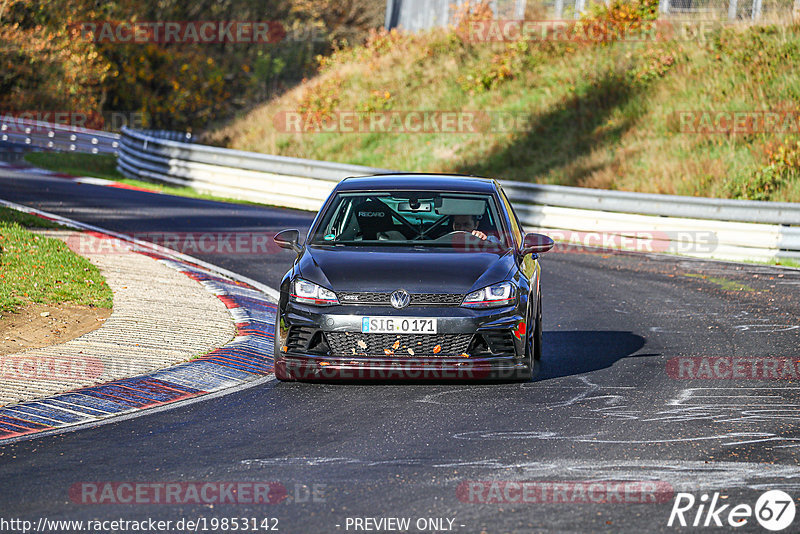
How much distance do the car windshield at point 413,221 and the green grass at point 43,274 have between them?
10.1 ft

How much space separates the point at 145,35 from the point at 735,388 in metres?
42.2

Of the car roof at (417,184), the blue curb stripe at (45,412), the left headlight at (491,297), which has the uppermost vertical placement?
the car roof at (417,184)

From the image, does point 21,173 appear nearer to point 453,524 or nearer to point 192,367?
point 192,367

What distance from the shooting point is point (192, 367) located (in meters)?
9.32

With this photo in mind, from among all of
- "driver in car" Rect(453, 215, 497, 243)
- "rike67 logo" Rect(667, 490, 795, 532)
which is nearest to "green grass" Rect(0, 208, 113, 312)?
"driver in car" Rect(453, 215, 497, 243)

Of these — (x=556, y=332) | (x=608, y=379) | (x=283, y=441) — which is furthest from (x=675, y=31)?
(x=283, y=441)

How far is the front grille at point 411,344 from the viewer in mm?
8398

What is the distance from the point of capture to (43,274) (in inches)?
501

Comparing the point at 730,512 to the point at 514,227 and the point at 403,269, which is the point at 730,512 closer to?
the point at 403,269

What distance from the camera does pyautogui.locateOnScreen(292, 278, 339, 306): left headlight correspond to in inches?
338

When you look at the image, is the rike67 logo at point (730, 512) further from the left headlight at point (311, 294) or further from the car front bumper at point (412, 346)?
the left headlight at point (311, 294)

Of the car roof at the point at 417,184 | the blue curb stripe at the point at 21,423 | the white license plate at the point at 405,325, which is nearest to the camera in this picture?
the blue curb stripe at the point at 21,423

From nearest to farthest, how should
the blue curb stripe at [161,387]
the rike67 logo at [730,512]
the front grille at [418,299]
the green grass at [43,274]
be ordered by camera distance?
the rike67 logo at [730,512]
the blue curb stripe at [161,387]
the front grille at [418,299]
the green grass at [43,274]

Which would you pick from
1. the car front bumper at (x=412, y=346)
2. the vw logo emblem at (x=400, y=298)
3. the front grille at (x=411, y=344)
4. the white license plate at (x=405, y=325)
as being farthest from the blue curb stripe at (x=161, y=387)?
the vw logo emblem at (x=400, y=298)
